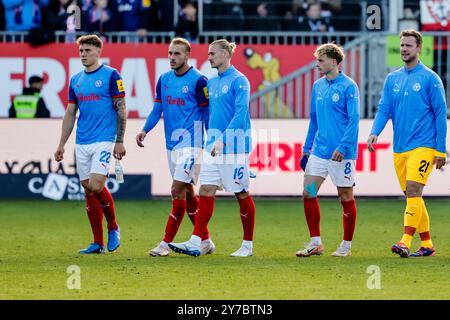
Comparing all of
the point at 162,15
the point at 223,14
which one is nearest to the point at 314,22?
the point at 223,14

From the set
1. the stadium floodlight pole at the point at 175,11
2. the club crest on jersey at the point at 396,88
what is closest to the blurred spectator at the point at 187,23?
the stadium floodlight pole at the point at 175,11

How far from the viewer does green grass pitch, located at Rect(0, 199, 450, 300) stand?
9609 mm

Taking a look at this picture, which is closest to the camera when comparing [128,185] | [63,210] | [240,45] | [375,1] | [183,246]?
[183,246]

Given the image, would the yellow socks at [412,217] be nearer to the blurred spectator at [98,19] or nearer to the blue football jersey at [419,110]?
the blue football jersey at [419,110]

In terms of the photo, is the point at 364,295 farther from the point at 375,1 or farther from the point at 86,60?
the point at 375,1

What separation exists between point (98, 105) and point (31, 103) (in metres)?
8.85

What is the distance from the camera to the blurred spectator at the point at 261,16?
2283 cm

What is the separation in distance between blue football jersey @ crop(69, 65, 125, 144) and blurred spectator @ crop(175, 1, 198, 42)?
9576mm

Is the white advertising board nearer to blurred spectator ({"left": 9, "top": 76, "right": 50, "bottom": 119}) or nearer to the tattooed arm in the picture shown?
blurred spectator ({"left": 9, "top": 76, "right": 50, "bottom": 119})

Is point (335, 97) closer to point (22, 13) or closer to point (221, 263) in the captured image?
point (221, 263)

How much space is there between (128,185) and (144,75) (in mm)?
2447

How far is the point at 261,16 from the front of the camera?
22859 mm

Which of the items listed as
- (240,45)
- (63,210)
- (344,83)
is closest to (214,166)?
(344,83)
